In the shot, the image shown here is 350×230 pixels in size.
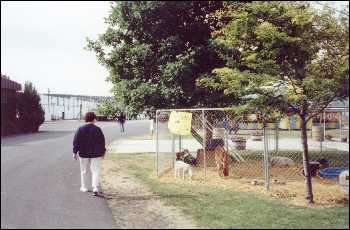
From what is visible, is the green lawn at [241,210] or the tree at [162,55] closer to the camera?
the green lawn at [241,210]

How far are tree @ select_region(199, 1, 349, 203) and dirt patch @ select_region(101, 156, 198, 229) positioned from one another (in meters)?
3.21

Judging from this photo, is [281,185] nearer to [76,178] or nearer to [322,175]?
[322,175]

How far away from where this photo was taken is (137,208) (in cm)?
859

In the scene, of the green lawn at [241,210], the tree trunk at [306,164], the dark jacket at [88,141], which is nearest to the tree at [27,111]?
the dark jacket at [88,141]

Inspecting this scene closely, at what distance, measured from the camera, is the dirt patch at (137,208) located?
24.4 feet

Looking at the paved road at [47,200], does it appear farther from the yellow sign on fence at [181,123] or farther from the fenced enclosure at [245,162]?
the fenced enclosure at [245,162]

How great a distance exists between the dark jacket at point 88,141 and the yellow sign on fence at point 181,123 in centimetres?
314

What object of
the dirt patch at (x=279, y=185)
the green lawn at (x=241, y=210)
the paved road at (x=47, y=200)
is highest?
the paved road at (x=47, y=200)

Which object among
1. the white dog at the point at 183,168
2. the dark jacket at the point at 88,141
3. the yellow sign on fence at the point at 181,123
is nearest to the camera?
the dark jacket at the point at 88,141

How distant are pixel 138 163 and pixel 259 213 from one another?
8642 millimetres

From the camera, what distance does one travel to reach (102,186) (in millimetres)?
11047

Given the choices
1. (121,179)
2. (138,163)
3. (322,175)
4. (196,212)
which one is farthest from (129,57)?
(196,212)

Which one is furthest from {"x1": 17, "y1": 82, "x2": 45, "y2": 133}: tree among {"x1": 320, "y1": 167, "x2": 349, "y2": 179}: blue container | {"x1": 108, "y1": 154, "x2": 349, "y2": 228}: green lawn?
{"x1": 320, "y1": 167, "x2": 349, "y2": 179}: blue container

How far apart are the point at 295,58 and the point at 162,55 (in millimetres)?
6680
